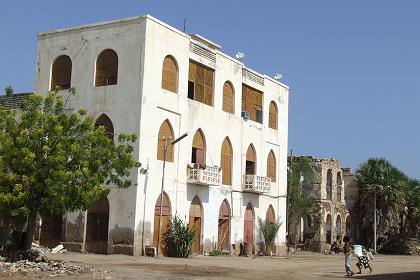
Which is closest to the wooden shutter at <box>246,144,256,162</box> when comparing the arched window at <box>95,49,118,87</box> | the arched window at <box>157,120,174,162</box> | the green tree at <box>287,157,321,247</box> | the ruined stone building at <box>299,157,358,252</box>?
the arched window at <box>157,120,174,162</box>

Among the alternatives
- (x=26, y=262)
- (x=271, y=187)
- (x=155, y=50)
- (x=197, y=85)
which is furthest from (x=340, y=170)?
(x=26, y=262)

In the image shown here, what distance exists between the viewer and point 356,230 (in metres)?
54.2

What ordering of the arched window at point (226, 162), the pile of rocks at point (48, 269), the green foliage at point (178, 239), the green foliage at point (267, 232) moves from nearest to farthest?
the pile of rocks at point (48, 269) → the green foliage at point (178, 239) → the arched window at point (226, 162) → the green foliage at point (267, 232)

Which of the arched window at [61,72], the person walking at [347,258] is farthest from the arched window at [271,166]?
the person walking at [347,258]

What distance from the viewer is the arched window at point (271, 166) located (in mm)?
40406

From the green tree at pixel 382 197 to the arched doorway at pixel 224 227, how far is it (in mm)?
19943

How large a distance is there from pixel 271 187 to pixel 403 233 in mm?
17372

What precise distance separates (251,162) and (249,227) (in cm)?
386

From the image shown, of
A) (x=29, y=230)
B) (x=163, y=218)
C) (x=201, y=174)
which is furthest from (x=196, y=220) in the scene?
(x=29, y=230)

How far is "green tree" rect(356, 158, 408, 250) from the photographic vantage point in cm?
5112

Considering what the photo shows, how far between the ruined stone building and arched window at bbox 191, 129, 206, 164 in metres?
19.6

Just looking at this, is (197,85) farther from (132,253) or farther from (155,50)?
(132,253)

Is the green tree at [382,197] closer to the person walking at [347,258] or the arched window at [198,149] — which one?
the arched window at [198,149]

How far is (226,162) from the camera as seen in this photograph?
118 feet
